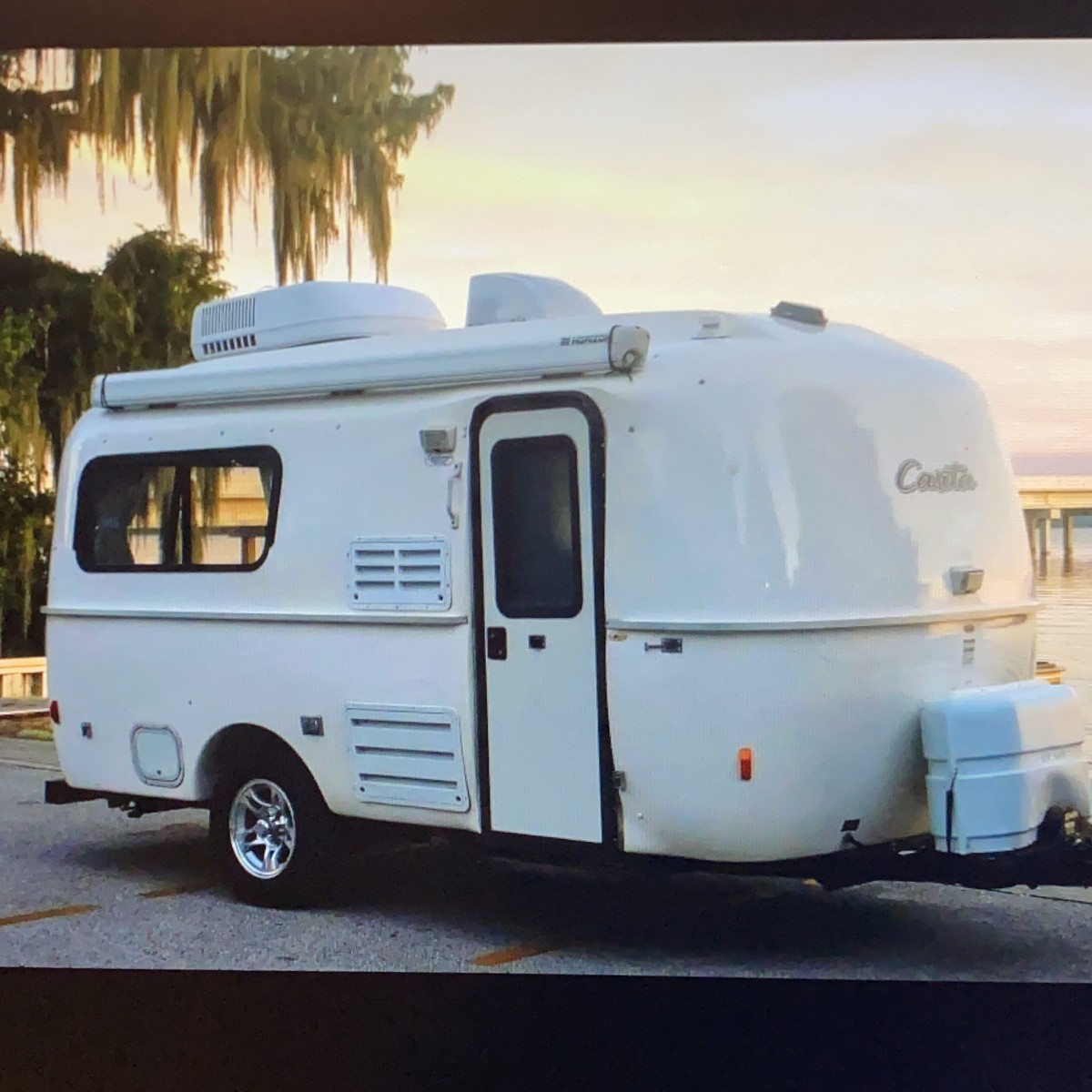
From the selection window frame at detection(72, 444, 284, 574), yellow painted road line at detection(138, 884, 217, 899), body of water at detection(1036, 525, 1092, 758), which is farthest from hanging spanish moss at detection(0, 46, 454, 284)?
body of water at detection(1036, 525, 1092, 758)

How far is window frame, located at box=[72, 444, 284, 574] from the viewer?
18.8 feet

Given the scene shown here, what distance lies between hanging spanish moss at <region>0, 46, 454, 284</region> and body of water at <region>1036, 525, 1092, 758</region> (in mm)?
2472

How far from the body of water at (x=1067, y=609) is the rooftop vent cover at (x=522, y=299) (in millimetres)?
1644

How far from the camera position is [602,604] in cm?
491

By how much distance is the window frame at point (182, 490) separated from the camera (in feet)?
18.8

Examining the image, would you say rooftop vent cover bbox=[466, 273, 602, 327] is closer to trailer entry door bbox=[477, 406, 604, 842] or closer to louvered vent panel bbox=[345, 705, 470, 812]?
trailer entry door bbox=[477, 406, 604, 842]

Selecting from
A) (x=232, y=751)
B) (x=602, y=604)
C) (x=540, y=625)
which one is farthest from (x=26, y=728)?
(x=602, y=604)

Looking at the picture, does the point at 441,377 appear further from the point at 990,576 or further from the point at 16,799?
the point at 16,799

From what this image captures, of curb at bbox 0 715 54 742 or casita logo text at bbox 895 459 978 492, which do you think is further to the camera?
curb at bbox 0 715 54 742

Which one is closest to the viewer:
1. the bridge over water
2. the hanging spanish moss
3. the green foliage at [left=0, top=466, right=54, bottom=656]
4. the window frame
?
the bridge over water

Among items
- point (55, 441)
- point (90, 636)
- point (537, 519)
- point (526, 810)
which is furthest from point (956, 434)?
point (55, 441)

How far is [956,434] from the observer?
16.8 ft

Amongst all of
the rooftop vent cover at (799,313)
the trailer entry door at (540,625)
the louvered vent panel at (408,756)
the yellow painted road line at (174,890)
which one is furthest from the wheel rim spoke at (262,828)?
the rooftop vent cover at (799,313)

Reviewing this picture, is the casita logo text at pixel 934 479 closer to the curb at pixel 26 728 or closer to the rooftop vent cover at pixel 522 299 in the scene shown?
the rooftop vent cover at pixel 522 299
